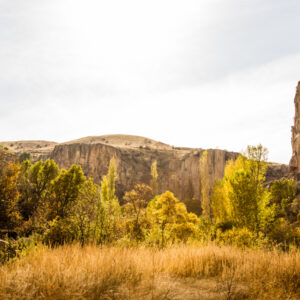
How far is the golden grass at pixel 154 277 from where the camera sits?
400 cm

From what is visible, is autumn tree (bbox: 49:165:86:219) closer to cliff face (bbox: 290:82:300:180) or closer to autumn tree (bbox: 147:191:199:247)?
autumn tree (bbox: 147:191:199:247)

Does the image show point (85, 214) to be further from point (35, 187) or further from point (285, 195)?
point (285, 195)

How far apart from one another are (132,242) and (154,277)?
5.18m

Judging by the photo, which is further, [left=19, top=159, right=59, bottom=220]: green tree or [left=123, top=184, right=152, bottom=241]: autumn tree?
[left=19, top=159, right=59, bottom=220]: green tree

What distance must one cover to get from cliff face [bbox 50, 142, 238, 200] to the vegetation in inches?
1019

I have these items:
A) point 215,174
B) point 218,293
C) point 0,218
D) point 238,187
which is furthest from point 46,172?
point 215,174

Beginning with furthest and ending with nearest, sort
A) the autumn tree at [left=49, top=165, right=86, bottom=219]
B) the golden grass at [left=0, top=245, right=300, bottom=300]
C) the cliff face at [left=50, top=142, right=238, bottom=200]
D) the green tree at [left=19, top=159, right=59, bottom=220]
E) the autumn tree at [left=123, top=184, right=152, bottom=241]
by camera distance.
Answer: the cliff face at [left=50, top=142, right=238, bottom=200], the green tree at [left=19, top=159, right=59, bottom=220], the autumn tree at [left=49, top=165, right=86, bottom=219], the autumn tree at [left=123, top=184, right=152, bottom=241], the golden grass at [left=0, top=245, right=300, bottom=300]

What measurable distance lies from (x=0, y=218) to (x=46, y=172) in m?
10.0

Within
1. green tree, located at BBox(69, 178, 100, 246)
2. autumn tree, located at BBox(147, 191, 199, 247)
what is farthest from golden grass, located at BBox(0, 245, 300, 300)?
autumn tree, located at BBox(147, 191, 199, 247)

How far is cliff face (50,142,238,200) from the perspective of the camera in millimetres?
54594

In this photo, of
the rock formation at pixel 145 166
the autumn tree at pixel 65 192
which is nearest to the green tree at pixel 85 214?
the autumn tree at pixel 65 192

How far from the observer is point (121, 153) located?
60688 mm

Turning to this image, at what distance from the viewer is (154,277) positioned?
15.9 feet

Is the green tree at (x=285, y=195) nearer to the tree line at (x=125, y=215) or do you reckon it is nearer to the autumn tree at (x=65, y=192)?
the tree line at (x=125, y=215)
